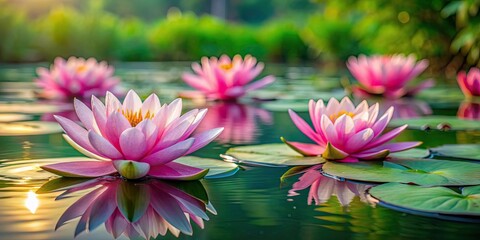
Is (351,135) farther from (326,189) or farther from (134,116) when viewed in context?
(134,116)

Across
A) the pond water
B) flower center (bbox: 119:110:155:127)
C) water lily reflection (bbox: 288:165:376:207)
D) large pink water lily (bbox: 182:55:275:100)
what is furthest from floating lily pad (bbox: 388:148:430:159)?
large pink water lily (bbox: 182:55:275:100)

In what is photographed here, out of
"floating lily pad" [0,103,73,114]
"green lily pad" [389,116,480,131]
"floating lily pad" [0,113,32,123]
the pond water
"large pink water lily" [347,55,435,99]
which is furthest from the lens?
"large pink water lily" [347,55,435,99]

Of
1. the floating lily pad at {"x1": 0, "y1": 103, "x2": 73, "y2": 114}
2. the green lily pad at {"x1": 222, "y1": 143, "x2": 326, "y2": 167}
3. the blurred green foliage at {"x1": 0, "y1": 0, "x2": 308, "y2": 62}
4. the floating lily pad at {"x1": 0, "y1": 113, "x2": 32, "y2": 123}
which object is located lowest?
the green lily pad at {"x1": 222, "y1": 143, "x2": 326, "y2": 167}

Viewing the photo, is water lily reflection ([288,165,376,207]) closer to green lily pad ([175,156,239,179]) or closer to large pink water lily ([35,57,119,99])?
green lily pad ([175,156,239,179])

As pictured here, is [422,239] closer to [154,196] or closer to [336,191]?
[336,191]

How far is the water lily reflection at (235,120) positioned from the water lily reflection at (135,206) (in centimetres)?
64

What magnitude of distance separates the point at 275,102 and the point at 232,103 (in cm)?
19

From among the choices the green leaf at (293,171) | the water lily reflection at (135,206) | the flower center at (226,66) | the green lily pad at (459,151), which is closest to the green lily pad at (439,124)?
the green lily pad at (459,151)

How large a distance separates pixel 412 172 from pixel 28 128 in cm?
120

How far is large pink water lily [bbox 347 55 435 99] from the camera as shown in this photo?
323cm

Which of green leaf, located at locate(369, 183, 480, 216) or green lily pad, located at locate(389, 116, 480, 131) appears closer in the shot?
green leaf, located at locate(369, 183, 480, 216)

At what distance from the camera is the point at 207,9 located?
28438 mm

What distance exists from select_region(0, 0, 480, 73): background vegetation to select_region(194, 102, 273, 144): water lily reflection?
1.67 m

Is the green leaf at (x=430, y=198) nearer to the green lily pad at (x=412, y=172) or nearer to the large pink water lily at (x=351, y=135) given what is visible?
the green lily pad at (x=412, y=172)
